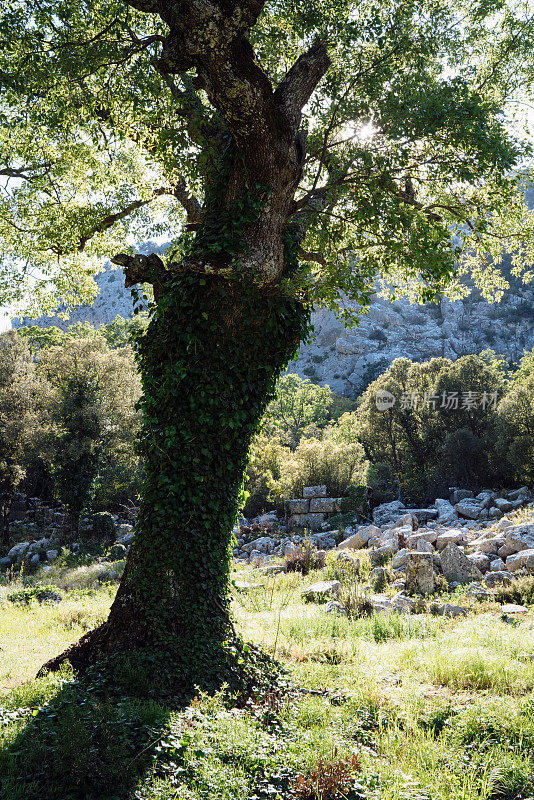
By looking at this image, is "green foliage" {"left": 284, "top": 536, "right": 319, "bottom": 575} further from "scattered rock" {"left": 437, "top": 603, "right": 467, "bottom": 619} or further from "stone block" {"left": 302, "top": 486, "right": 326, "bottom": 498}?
"stone block" {"left": 302, "top": 486, "right": 326, "bottom": 498}

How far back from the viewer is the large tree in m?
4.96

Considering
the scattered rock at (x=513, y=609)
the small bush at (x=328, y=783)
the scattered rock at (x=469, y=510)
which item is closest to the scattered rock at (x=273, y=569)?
the scattered rock at (x=513, y=609)

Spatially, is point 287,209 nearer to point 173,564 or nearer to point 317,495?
point 173,564

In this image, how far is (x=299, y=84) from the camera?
5738 millimetres

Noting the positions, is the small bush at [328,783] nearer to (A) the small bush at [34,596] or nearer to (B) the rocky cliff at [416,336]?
(A) the small bush at [34,596]

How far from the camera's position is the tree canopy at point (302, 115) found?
5.37 m

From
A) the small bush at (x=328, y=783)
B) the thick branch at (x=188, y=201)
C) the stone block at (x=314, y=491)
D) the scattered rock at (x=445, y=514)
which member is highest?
the thick branch at (x=188, y=201)

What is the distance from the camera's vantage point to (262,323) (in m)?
5.72

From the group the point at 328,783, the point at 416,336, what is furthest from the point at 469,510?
the point at 416,336

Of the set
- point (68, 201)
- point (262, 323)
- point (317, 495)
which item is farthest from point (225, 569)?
point (317, 495)

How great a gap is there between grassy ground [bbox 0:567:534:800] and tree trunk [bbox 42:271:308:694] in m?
0.54

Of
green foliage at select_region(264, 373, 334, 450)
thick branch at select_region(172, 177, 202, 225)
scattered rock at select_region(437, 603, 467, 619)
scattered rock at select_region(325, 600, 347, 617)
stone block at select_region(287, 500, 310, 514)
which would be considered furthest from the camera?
green foliage at select_region(264, 373, 334, 450)

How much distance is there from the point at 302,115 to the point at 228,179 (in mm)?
2447

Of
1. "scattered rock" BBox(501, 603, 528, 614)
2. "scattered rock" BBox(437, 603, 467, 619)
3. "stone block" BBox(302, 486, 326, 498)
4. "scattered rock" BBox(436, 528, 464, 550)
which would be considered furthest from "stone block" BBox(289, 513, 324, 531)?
"scattered rock" BBox(501, 603, 528, 614)
